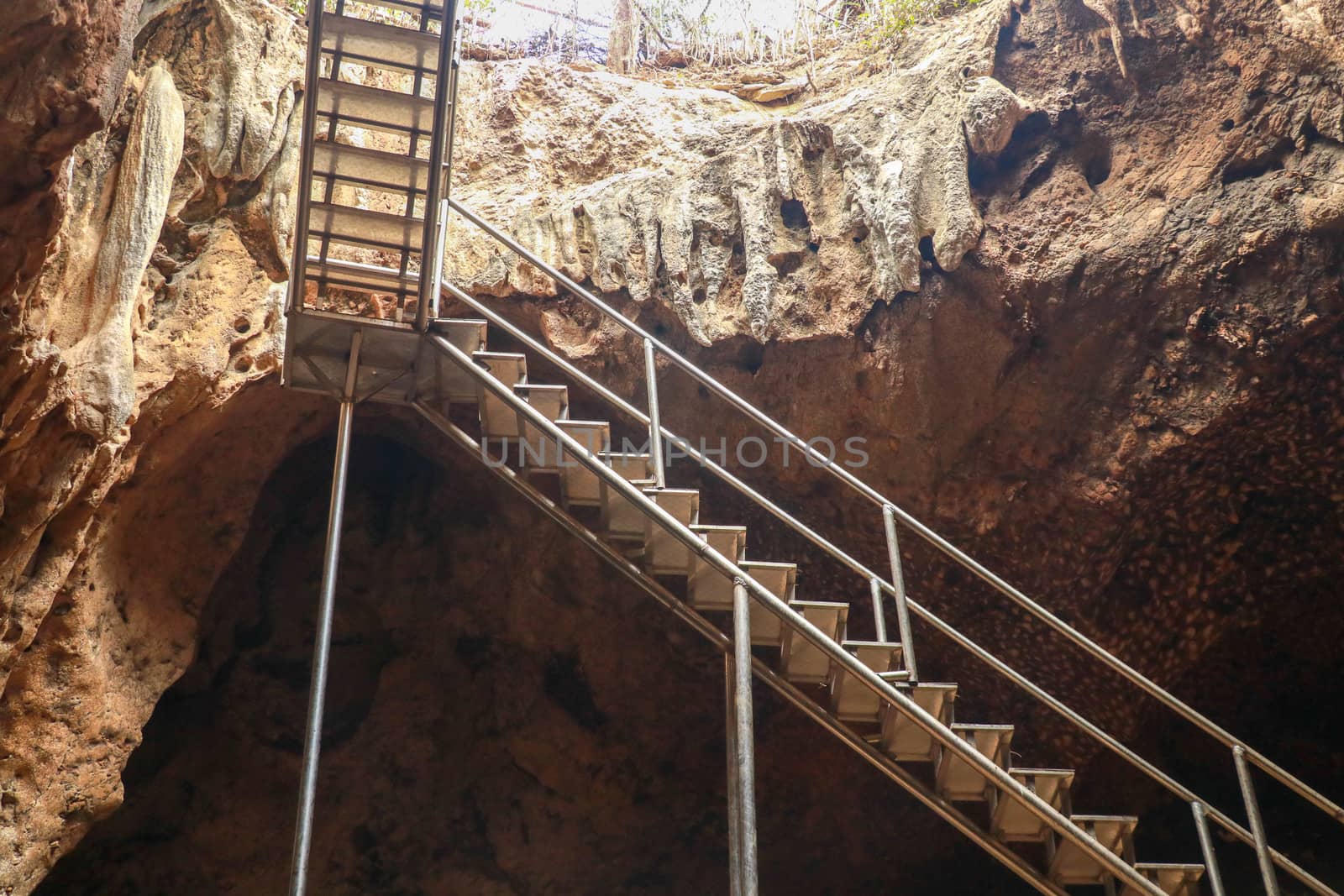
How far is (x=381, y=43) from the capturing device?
168 inches

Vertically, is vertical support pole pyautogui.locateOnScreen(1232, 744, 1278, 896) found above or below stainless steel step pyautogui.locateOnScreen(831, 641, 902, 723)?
below

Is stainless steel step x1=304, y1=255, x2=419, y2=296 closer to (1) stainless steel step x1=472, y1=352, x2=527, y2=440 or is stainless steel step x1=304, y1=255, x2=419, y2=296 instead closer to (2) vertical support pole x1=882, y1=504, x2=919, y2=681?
(1) stainless steel step x1=472, y1=352, x2=527, y2=440

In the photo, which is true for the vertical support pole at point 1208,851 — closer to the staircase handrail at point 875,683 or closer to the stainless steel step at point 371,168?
the staircase handrail at point 875,683

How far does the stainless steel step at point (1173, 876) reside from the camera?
15.0 ft

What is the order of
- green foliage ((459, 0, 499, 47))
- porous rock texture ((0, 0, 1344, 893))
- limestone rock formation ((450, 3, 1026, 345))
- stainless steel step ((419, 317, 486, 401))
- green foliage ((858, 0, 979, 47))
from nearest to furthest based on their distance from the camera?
stainless steel step ((419, 317, 486, 401)) → porous rock texture ((0, 0, 1344, 893)) → limestone rock formation ((450, 3, 1026, 345)) → green foliage ((858, 0, 979, 47)) → green foliage ((459, 0, 499, 47))

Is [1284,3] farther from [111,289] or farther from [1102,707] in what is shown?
[111,289]

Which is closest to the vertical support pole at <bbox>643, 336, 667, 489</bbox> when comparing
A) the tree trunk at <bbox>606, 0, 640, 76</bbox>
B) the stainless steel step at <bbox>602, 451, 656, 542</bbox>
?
the stainless steel step at <bbox>602, 451, 656, 542</bbox>

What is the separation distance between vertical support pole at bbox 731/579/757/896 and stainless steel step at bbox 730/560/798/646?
20.7 inches

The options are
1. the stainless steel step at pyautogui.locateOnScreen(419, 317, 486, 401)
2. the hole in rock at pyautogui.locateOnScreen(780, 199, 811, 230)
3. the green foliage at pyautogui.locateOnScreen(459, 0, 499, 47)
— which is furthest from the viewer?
the green foliage at pyautogui.locateOnScreen(459, 0, 499, 47)

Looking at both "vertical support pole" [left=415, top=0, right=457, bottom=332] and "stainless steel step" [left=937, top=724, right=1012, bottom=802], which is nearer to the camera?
"vertical support pole" [left=415, top=0, right=457, bottom=332]

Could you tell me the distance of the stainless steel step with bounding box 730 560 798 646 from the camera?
15.1 ft

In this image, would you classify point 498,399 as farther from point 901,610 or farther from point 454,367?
point 901,610

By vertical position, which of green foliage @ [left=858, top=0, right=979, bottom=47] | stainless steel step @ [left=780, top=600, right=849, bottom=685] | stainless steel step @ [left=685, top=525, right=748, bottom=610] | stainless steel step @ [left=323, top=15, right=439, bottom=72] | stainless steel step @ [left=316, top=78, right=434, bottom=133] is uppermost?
green foliage @ [left=858, top=0, right=979, bottom=47]

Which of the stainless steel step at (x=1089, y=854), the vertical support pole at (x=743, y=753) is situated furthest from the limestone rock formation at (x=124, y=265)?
the stainless steel step at (x=1089, y=854)
